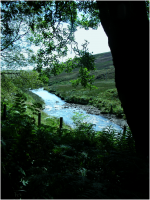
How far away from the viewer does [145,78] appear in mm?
2320

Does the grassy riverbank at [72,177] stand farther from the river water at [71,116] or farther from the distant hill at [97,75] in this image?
the distant hill at [97,75]

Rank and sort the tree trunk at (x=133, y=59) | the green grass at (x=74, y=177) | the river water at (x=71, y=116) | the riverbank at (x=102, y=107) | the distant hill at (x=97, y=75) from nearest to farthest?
the green grass at (x=74, y=177), the tree trunk at (x=133, y=59), the river water at (x=71, y=116), the riverbank at (x=102, y=107), the distant hill at (x=97, y=75)

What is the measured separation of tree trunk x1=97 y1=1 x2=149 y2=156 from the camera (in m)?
2.29

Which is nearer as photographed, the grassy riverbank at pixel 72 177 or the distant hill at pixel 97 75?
the grassy riverbank at pixel 72 177

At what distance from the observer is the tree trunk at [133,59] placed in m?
2.29

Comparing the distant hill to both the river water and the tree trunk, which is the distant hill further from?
the tree trunk

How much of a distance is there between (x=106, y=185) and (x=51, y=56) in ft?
20.6

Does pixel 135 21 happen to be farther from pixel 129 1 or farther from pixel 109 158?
pixel 109 158

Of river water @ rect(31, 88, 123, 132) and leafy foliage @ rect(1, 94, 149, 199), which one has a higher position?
leafy foliage @ rect(1, 94, 149, 199)

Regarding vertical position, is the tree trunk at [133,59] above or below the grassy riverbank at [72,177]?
above

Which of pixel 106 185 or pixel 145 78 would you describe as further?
pixel 145 78

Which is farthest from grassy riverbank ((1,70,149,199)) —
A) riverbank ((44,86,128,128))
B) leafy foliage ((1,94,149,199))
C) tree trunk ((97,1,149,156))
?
riverbank ((44,86,128,128))

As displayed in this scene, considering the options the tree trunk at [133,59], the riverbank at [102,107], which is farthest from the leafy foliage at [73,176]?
the riverbank at [102,107]

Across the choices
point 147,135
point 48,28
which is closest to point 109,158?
point 147,135
